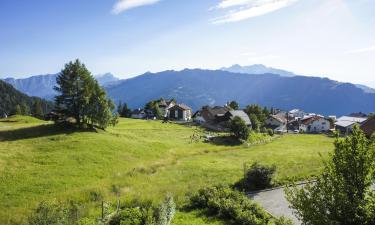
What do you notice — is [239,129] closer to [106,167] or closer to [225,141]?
[225,141]

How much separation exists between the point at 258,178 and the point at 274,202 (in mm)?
4968

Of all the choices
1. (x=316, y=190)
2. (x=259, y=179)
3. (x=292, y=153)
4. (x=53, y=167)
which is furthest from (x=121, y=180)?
(x=292, y=153)

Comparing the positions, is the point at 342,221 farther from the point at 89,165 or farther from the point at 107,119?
the point at 107,119

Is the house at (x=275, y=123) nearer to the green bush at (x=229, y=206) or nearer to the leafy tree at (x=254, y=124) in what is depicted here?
the leafy tree at (x=254, y=124)

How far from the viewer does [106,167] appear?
150ft

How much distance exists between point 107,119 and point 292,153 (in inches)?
1447

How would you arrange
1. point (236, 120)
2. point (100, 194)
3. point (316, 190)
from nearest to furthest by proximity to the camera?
1. point (316, 190)
2. point (100, 194)
3. point (236, 120)

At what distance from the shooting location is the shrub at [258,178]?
115ft

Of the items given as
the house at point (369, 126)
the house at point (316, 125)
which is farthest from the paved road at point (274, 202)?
the house at point (316, 125)

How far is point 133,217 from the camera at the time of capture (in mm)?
23250

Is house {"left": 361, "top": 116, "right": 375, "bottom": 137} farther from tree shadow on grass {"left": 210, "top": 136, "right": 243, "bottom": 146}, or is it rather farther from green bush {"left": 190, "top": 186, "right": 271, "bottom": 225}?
green bush {"left": 190, "top": 186, "right": 271, "bottom": 225}

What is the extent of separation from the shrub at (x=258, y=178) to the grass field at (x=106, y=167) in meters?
2.76

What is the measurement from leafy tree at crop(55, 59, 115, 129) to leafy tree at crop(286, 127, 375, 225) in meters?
58.0

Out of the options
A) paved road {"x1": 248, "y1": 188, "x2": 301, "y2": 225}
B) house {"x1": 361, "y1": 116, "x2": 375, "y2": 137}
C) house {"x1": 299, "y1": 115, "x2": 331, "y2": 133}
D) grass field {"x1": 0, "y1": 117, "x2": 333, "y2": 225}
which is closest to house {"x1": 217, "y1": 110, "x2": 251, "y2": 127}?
grass field {"x1": 0, "y1": 117, "x2": 333, "y2": 225}
